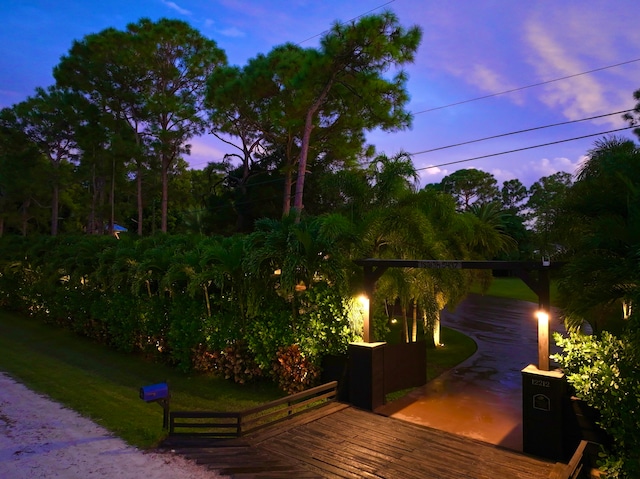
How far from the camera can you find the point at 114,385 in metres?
10.7

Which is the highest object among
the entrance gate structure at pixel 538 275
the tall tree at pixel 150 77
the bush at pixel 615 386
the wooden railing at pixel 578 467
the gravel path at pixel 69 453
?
the tall tree at pixel 150 77

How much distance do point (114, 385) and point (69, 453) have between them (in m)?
4.14

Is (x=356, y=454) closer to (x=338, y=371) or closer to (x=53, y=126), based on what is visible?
(x=338, y=371)

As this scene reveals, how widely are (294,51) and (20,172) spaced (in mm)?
21865

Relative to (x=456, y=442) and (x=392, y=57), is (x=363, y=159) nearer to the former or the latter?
(x=392, y=57)

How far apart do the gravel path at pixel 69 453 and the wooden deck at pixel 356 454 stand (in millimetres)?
428

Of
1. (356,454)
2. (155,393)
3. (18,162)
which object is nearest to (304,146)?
(155,393)

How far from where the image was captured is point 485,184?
66125mm

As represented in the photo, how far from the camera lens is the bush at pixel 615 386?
5000 mm

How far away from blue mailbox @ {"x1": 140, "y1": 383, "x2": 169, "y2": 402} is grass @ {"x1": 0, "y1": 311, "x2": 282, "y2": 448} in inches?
30.1

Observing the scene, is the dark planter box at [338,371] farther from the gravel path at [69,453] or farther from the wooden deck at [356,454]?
the gravel path at [69,453]

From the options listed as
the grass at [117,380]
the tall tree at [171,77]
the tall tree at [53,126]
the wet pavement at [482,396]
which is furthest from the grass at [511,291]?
the tall tree at [53,126]

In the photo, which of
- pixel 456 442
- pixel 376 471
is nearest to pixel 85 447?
pixel 376 471

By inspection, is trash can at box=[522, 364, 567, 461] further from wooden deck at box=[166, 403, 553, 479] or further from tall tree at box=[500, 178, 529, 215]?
tall tree at box=[500, 178, 529, 215]
